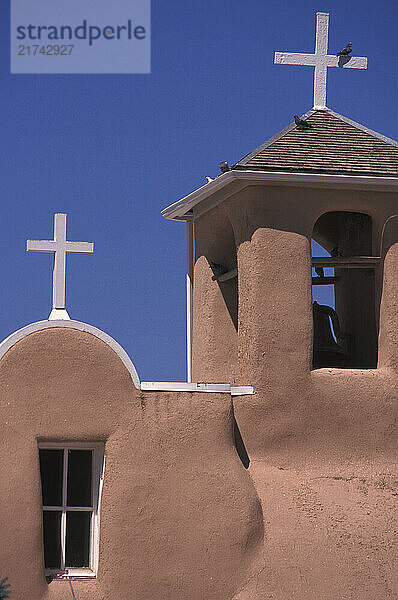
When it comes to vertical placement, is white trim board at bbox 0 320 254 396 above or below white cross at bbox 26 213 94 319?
below

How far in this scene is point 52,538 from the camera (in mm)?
14617

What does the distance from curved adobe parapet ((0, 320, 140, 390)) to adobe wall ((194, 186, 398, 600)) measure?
1.48 metres

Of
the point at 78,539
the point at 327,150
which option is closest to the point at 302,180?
the point at 327,150

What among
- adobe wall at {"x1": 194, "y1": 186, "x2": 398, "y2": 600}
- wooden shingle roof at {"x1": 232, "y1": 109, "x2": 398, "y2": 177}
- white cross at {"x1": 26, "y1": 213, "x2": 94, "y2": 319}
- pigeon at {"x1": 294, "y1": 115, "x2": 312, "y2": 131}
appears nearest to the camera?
Answer: adobe wall at {"x1": 194, "y1": 186, "x2": 398, "y2": 600}

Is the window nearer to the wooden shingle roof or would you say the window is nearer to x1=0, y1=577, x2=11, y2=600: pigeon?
x1=0, y1=577, x2=11, y2=600: pigeon

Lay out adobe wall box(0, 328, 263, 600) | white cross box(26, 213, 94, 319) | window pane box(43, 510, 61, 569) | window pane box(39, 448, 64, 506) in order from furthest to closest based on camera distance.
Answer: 1. white cross box(26, 213, 94, 319)
2. window pane box(39, 448, 64, 506)
3. window pane box(43, 510, 61, 569)
4. adobe wall box(0, 328, 263, 600)

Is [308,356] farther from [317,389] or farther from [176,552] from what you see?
[176,552]

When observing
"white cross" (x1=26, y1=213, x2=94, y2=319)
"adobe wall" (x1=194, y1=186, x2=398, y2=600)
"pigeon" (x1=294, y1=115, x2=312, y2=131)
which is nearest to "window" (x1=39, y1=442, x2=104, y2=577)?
"white cross" (x1=26, y1=213, x2=94, y2=319)

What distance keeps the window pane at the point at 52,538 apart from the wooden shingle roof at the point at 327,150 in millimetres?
4989

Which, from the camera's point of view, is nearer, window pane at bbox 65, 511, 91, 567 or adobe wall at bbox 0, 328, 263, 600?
adobe wall at bbox 0, 328, 263, 600

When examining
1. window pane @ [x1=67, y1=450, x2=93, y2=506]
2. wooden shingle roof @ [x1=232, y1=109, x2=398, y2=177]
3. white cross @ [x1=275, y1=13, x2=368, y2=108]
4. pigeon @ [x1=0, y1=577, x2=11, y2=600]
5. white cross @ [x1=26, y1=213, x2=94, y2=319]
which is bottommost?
pigeon @ [x1=0, y1=577, x2=11, y2=600]

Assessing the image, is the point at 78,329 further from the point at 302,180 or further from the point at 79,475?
→ the point at 302,180

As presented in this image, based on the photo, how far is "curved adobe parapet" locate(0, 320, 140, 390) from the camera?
14555 millimetres

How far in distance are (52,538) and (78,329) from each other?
250 cm
